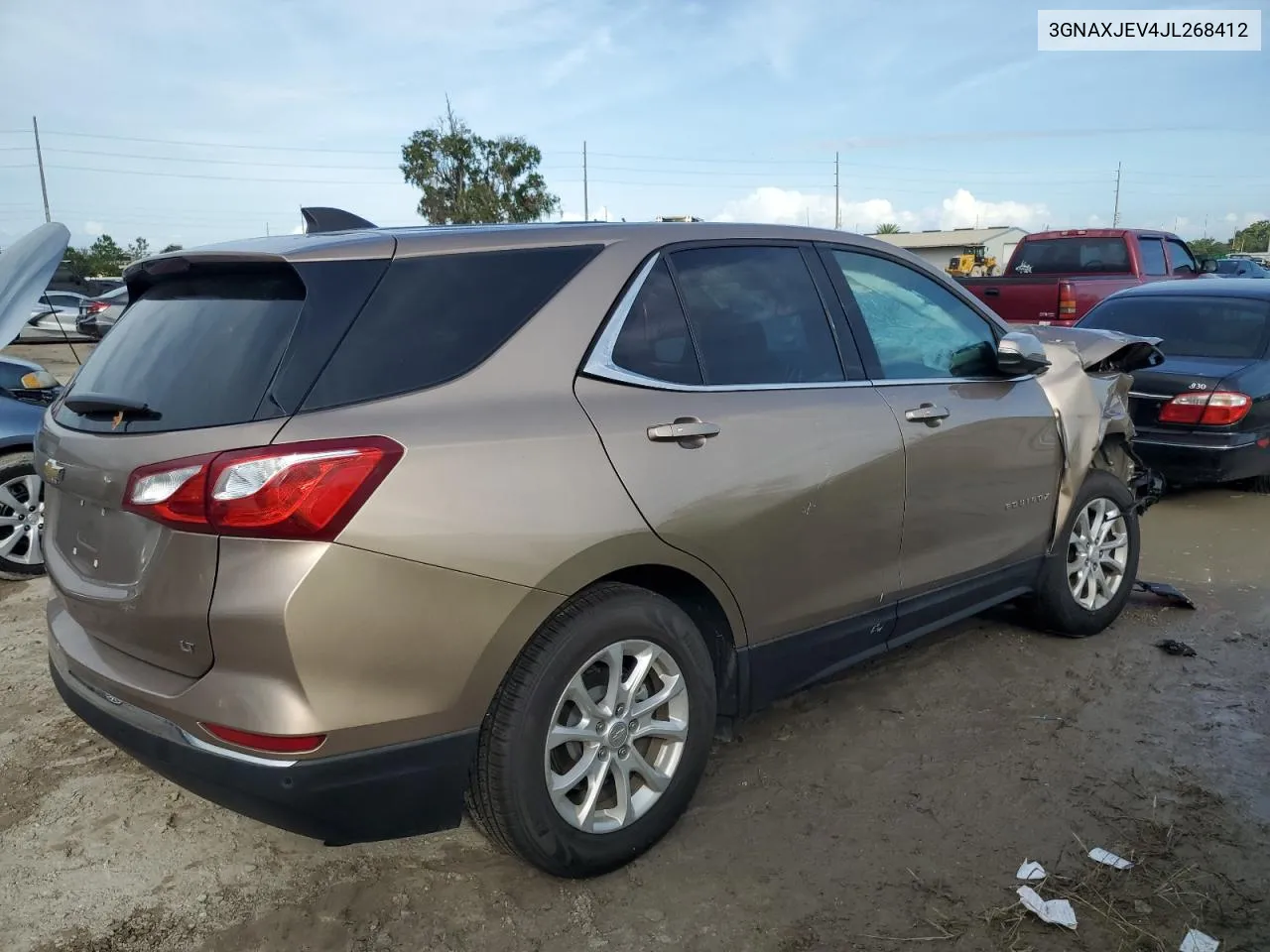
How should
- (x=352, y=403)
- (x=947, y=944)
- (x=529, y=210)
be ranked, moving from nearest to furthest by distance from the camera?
(x=352, y=403), (x=947, y=944), (x=529, y=210)

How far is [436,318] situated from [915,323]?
2.05 m

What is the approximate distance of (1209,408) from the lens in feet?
22.0

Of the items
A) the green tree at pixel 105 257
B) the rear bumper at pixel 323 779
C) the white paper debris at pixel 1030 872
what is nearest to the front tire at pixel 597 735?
the rear bumper at pixel 323 779

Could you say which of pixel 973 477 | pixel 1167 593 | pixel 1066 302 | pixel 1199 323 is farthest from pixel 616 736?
pixel 1066 302

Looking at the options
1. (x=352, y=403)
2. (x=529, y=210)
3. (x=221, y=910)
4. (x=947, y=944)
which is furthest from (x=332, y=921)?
(x=529, y=210)

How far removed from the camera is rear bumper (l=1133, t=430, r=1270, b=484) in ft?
22.0

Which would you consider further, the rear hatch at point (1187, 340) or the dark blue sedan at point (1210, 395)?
the rear hatch at point (1187, 340)

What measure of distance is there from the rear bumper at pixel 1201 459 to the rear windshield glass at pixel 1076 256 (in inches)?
248

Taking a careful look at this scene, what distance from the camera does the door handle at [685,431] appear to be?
276 cm

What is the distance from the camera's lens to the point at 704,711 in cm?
295

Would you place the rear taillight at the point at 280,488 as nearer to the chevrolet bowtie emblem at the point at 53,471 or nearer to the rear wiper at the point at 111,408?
the rear wiper at the point at 111,408

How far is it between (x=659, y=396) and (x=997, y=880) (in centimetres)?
164

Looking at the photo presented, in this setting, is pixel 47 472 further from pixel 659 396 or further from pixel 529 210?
pixel 529 210

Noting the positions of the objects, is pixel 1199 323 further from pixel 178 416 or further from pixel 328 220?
pixel 178 416
